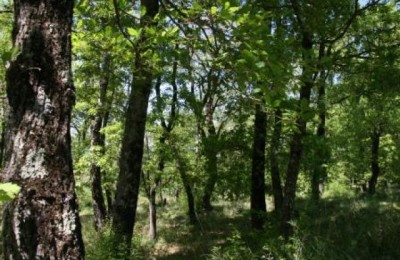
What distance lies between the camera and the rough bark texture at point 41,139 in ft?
9.03

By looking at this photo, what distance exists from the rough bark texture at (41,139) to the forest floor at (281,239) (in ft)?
13.3

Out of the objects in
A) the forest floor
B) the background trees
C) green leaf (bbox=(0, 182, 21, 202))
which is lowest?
the forest floor

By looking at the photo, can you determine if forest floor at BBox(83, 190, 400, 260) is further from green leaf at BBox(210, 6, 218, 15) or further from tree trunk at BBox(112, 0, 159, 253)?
green leaf at BBox(210, 6, 218, 15)

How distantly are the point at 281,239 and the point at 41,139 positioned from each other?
5.68 meters

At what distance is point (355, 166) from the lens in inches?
1393

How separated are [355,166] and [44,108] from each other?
115ft

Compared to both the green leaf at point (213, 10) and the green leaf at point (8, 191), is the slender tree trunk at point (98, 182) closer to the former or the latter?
the green leaf at point (213, 10)

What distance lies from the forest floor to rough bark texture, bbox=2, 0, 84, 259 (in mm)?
4067

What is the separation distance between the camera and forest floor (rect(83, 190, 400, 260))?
6.82 meters

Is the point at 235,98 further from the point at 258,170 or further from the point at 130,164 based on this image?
the point at 258,170

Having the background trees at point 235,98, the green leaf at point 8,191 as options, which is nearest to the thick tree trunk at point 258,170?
the background trees at point 235,98

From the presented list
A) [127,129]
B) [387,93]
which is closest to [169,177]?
[387,93]

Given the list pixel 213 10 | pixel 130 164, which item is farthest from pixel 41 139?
pixel 130 164

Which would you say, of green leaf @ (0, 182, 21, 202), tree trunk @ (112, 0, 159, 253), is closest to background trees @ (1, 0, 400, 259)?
tree trunk @ (112, 0, 159, 253)
